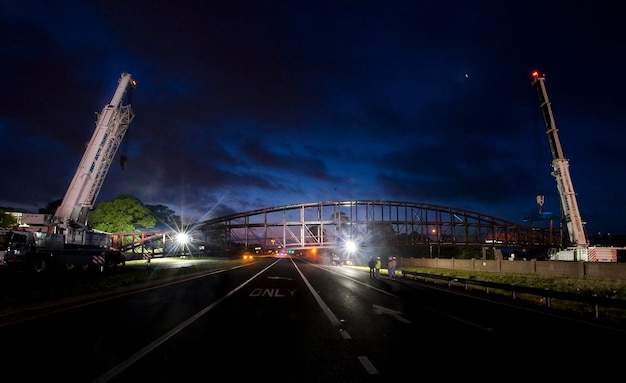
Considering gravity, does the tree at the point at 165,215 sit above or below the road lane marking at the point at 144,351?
above

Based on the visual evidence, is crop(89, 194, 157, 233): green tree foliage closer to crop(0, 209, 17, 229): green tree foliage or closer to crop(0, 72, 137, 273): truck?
crop(0, 209, 17, 229): green tree foliage

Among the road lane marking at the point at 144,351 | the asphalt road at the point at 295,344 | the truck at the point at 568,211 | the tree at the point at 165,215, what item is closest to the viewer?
the road lane marking at the point at 144,351

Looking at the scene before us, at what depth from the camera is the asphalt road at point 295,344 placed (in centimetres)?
645

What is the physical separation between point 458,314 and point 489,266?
2456cm

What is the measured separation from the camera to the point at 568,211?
4516 centimetres

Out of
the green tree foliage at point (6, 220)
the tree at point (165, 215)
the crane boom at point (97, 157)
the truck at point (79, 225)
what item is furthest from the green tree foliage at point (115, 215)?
the tree at point (165, 215)

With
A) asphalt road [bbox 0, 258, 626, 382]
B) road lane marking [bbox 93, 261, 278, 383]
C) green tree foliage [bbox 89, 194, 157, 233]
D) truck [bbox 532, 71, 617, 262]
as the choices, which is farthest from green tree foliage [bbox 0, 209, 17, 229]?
truck [bbox 532, 71, 617, 262]

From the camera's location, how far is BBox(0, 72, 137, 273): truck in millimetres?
25938

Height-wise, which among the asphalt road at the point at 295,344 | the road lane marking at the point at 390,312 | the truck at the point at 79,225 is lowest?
the road lane marking at the point at 390,312

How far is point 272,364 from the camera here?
22.7 feet

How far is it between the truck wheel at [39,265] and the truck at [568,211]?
4681 centimetres

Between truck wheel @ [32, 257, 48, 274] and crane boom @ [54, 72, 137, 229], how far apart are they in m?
3.64

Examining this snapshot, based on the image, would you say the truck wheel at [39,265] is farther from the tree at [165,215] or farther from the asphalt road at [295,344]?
the tree at [165,215]

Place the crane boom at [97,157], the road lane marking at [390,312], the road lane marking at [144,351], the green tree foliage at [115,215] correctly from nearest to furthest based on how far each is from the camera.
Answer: the road lane marking at [144,351], the road lane marking at [390,312], the crane boom at [97,157], the green tree foliage at [115,215]
